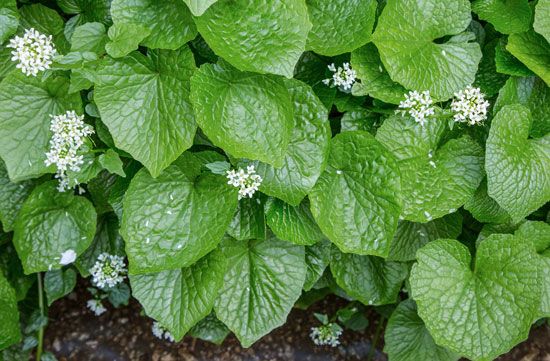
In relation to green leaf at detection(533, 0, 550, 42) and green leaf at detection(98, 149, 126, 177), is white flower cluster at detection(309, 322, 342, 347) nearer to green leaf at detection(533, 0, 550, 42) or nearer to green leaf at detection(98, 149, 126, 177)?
green leaf at detection(98, 149, 126, 177)

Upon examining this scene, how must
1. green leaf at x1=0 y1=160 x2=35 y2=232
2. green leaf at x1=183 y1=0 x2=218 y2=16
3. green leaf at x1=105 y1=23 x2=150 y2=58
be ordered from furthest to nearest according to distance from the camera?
green leaf at x1=0 y1=160 x2=35 y2=232, green leaf at x1=105 y1=23 x2=150 y2=58, green leaf at x1=183 y1=0 x2=218 y2=16

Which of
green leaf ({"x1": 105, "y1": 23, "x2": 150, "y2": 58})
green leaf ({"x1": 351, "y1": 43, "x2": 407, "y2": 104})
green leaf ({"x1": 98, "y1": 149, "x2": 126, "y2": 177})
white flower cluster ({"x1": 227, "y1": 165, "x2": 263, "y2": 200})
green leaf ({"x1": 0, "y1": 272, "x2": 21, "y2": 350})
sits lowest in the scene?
green leaf ({"x1": 0, "y1": 272, "x2": 21, "y2": 350})

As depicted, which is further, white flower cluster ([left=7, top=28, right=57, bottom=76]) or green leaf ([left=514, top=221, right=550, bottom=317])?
green leaf ([left=514, top=221, right=550, bottom=317])

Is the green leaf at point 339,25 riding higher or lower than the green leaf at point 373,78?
higher

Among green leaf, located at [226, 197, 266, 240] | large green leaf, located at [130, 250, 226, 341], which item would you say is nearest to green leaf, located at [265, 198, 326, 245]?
green leaf, located at [226, 197, 266, 240]

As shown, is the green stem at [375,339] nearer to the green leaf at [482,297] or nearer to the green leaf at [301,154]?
the green leaf at [482,297]

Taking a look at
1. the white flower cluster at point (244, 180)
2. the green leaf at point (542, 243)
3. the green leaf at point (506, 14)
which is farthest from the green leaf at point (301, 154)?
the green leaf at point (542, 243)

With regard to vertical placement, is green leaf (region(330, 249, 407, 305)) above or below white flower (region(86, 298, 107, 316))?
above
